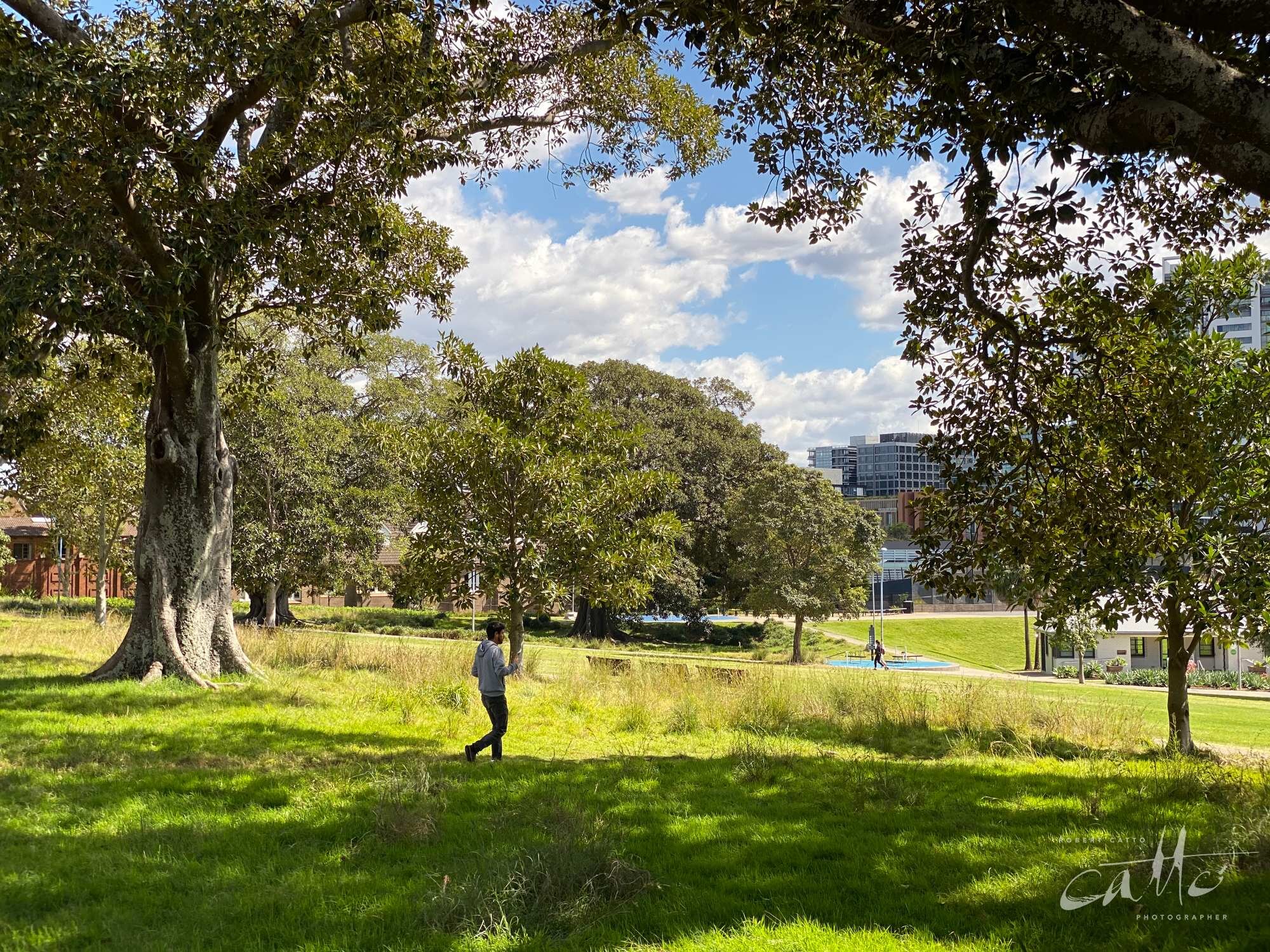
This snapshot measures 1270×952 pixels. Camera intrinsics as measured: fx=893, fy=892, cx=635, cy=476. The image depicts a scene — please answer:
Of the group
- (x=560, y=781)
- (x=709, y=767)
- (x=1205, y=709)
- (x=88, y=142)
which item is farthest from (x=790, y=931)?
(x=1205, y=709)

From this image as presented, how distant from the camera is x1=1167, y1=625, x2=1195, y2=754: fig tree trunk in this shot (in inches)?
522

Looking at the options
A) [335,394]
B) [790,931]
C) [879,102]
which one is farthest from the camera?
[335,394]

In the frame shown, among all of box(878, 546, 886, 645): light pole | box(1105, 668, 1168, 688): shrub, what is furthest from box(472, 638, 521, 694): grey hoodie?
box(878, 546, 886, 645): light pole

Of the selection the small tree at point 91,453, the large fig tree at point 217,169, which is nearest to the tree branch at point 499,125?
the large fig tree at point 217,169

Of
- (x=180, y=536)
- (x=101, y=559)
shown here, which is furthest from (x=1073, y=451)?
(x=101, y=559)

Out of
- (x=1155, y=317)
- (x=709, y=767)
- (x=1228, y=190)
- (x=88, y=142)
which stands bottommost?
(x=709, y=767)

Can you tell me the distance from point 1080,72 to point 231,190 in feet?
34.1

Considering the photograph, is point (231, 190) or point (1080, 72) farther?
point (231, 190)

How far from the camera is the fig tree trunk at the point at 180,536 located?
13734mm

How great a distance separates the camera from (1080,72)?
7.04 meters

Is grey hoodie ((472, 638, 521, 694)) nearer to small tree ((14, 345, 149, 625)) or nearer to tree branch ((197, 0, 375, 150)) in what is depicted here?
tree branch ((197, 0, 375, 150))

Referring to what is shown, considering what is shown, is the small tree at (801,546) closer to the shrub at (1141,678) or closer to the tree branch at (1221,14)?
the shrub at (1141,678)

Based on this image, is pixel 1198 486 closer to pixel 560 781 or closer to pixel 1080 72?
pixel 1080 72

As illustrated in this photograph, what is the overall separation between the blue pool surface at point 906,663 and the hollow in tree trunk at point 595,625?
12.6 metres
